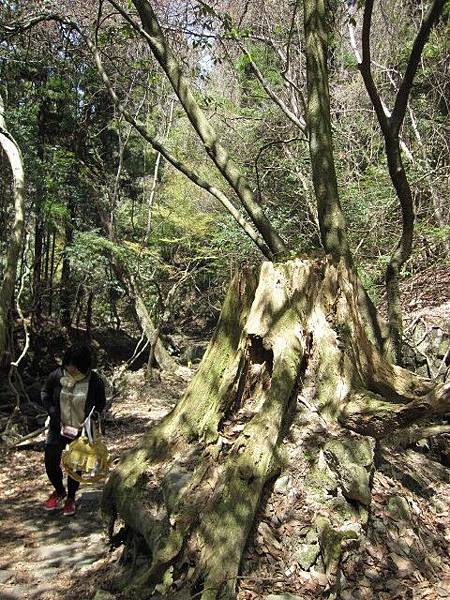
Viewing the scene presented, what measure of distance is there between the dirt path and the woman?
327 mm

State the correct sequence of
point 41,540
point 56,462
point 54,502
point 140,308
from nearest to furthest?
point 41,540 < point 56,462 < point 54,502 < point 140,308

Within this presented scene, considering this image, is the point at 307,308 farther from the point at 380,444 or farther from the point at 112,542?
the point at 112,542

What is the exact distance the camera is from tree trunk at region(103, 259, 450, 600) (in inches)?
124

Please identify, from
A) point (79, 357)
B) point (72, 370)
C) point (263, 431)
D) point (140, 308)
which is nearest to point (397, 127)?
point (263, 431)

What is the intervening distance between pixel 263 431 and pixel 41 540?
2137mm

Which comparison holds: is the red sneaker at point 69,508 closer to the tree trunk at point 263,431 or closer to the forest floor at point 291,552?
the forest floor at point 291,552

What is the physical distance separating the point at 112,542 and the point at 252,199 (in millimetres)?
3342

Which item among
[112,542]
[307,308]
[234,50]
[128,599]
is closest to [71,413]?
[112,542]

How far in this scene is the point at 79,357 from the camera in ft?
14.6

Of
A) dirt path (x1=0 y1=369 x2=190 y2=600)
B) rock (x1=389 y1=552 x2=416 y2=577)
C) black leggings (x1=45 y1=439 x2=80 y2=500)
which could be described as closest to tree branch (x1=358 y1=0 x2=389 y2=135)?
rock (x1=389 y1=552 x2=416 y2=577)

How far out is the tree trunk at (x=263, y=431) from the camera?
124 inches

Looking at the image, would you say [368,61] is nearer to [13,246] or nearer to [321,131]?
[321,131]

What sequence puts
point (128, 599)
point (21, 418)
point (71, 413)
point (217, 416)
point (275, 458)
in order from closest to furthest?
point (128, 599)
point (275, 458)
point (217, 416)
point (71, 413)
point (21, 418)

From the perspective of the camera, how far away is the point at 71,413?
4.50 metres
